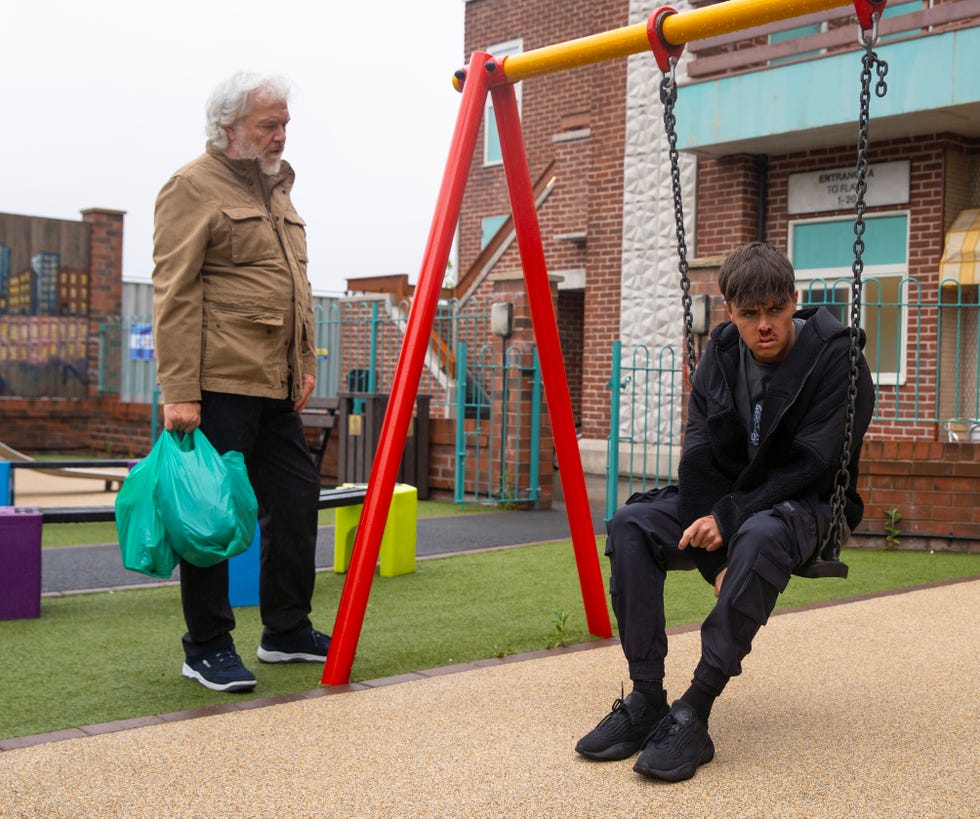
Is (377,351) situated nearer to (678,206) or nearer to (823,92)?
(823,92)

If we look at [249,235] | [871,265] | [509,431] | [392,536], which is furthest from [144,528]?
[871,265]

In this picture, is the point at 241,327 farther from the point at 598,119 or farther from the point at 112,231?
the point at 112,231

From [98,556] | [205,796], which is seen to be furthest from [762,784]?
[98,556]

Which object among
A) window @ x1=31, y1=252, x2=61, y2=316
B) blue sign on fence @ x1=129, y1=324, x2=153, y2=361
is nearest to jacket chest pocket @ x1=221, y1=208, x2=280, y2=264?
blue sign on fence @ x1=129, y1=324, x2=153, y2=361

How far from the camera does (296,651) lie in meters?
4.65

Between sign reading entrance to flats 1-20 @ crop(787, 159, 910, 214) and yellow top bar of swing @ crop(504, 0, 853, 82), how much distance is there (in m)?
8.84

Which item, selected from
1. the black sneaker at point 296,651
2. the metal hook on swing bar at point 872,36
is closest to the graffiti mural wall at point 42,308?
the black sneaker at point 296,651

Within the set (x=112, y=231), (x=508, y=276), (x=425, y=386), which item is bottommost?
(x=425, y=386)

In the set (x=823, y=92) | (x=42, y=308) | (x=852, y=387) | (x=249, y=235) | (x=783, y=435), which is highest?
(x=823, y=92)

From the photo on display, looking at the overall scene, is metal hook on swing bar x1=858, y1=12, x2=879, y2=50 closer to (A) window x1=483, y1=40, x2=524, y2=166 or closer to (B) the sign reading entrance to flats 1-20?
(B) the sign reading entrance to flats 1-20

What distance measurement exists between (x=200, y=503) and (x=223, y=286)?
77 cm

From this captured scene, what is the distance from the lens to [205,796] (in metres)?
3.02

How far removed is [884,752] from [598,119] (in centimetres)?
1337

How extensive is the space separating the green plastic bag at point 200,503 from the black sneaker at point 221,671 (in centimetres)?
38
